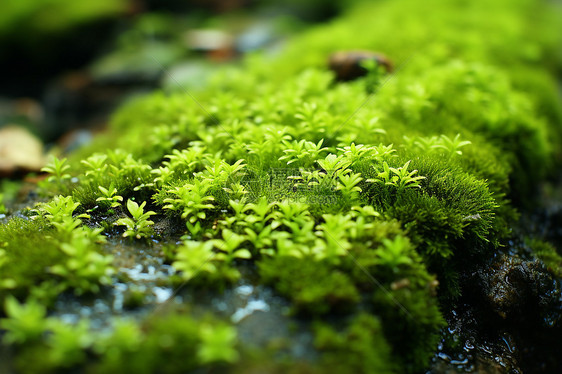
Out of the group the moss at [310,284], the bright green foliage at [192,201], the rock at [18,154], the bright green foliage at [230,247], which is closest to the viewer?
the moss at [310,284]

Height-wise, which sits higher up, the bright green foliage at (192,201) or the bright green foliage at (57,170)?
the bright green foliage at (192,201)

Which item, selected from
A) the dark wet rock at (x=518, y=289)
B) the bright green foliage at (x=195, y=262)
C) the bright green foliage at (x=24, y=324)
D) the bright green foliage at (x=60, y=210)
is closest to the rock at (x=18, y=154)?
the bright green foliage at (x=60, y=210)

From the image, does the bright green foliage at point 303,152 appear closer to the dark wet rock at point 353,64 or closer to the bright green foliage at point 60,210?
the bright green foliage at point 60,210

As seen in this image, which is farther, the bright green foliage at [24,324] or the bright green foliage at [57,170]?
the bright green foliage at [57,170]

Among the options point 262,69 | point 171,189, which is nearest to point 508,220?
point 171,189

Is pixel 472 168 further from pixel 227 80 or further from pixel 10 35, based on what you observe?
pixel 10 35

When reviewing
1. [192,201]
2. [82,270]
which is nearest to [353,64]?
[192,201]

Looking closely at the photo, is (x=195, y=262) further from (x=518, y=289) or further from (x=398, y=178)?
(x=518, y=289)
